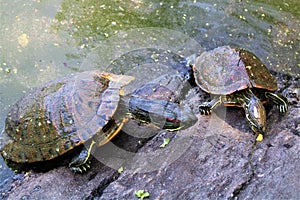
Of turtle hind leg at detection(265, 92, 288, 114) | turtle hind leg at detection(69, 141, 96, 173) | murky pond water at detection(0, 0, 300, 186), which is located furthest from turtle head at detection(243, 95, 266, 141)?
turtle hind leg at detection(69, 141, 96, 173)

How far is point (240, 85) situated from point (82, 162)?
1.76 m

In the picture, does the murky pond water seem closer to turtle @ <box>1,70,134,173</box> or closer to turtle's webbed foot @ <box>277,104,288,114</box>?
turtle @ <box>1,70,134,173</box>

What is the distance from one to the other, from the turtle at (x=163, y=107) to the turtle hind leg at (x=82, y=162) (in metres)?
0.59

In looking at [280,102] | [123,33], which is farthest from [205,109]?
[123,33]

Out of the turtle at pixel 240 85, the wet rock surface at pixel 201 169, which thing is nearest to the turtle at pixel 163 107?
the wet rock surface at pixel 201 169

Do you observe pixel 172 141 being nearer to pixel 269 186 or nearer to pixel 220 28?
pixel 269 186

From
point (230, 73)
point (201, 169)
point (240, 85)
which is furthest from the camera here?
point (230, 73)

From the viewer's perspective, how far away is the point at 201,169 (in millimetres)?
3340

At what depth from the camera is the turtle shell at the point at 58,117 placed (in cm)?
375

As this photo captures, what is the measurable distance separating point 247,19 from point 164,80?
162 centimetres

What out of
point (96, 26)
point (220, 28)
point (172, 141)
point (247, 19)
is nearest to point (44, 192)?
point (172, 141)

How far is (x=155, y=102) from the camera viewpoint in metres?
3.78

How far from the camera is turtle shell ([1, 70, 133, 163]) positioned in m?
3.75

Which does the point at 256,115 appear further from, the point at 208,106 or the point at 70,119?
the point at 70,119
